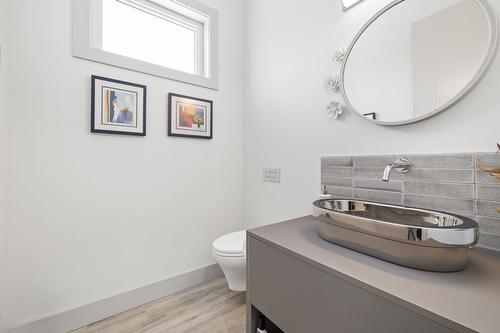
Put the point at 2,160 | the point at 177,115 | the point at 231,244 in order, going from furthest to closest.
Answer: the point at 177,115 → the point at 231,244 → the point at 2,160

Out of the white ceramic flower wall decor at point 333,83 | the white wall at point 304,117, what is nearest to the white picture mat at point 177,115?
the white wall at point 304,117

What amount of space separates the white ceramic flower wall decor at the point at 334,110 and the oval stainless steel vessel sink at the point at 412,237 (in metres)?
0.64

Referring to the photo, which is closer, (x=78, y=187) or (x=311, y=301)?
(x=311, y=301)

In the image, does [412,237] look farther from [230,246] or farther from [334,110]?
[230,246]

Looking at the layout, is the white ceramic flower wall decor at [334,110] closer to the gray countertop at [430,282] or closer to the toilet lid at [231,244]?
the gray countertop at [430,282]

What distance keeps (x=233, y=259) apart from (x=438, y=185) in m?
1.17

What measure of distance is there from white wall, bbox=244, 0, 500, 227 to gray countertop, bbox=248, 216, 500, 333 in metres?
0.50

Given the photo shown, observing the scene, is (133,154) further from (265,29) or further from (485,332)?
(485,332)

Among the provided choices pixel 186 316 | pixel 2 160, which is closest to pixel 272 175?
pixel 186 316

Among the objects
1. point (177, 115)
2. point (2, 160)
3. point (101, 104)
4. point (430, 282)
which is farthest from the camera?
point (177, 115)

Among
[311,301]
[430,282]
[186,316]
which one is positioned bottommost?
[186,316]

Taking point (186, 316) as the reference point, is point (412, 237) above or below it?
above

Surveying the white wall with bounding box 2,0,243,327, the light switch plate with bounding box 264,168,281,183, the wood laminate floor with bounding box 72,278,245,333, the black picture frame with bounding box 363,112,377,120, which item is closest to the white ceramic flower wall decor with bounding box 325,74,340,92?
the black picture frame with bounding box 363,112,377,120

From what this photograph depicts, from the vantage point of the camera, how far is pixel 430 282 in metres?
0.57
